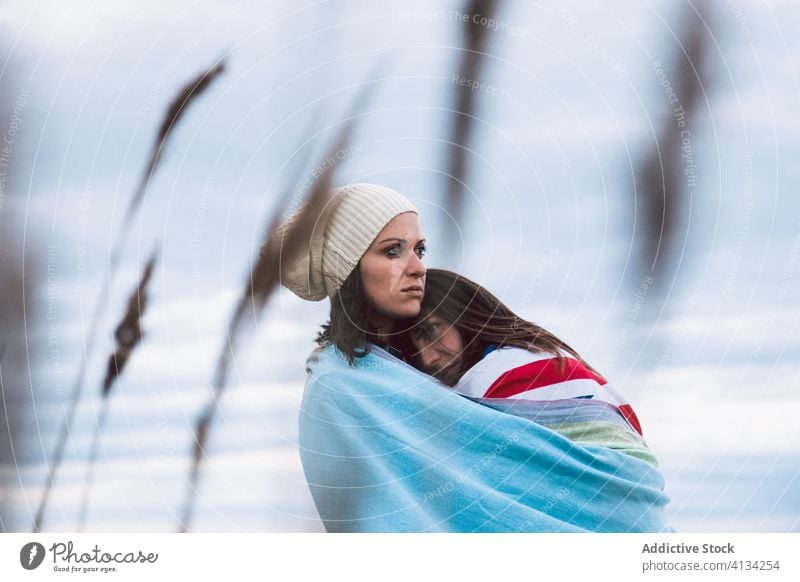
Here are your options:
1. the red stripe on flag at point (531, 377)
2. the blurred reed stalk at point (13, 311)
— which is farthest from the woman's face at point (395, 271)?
the blurred reed stalk at point (13, 311)

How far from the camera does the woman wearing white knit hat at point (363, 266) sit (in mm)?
1932

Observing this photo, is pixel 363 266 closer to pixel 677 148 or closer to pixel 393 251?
pixel 393 251

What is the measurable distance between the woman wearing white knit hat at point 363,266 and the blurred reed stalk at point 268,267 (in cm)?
2

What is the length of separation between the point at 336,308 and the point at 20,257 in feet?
2.05

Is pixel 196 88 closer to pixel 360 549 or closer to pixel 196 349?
pixel 196 349

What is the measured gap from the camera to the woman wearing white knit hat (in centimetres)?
193

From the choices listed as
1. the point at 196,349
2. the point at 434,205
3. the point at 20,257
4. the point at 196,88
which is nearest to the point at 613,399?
the point at 434,205

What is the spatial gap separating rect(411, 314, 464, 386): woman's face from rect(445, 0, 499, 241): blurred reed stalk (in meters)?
0.19

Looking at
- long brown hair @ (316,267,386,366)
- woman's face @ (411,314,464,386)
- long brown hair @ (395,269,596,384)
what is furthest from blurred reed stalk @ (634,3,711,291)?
long brown hair @ (316,267,386,366)

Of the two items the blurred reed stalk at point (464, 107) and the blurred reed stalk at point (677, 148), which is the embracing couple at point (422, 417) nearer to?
the blurred reed stalk at point (464, 107)

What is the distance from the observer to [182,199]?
6.64 ft

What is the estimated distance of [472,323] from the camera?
199cm

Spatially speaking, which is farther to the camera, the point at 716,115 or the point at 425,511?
the point at 716,115

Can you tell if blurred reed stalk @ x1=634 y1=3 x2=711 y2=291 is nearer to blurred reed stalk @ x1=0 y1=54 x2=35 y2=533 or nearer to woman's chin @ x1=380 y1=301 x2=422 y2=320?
woman's chin @ x1=380 y1=301 x2=422 y2=320
